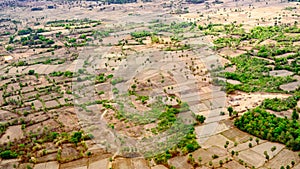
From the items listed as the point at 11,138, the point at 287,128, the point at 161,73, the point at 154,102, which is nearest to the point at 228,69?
the point at 161,73

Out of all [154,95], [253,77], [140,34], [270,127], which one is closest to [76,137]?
[154,95]

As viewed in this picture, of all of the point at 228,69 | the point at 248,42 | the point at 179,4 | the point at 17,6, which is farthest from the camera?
the point at 17,6

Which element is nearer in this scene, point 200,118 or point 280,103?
point 200,118

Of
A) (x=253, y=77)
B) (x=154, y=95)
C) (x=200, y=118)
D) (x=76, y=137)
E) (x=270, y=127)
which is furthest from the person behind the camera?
(x=253, y=77)

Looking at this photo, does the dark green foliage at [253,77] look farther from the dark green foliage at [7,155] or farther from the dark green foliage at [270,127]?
the dark green foliage at [7,155]

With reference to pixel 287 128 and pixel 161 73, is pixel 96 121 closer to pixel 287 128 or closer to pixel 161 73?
pixel 161 73

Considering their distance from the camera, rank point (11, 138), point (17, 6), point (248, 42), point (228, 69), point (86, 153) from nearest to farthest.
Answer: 1. point (86, 153)
2. point (11, 138)
3. point (228, 69)
4. point (248, 42)
5. point (17, 6)

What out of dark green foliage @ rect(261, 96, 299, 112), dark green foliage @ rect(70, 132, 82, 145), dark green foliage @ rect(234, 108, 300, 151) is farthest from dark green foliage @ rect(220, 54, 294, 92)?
dark green foliage @ rect(70, 132, 82, 145)

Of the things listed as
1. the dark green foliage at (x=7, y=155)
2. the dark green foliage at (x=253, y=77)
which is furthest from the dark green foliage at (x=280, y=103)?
the dark green foliage at (x=7, y=155)

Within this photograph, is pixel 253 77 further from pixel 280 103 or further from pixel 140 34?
pixel 140 34
